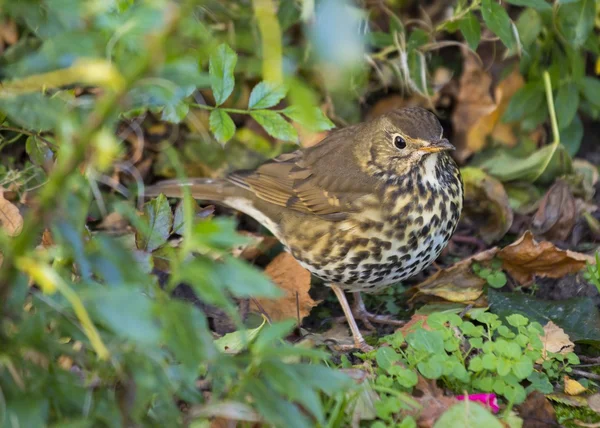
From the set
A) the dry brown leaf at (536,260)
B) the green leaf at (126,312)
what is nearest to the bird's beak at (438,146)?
the dry brown leaf at (536,260)

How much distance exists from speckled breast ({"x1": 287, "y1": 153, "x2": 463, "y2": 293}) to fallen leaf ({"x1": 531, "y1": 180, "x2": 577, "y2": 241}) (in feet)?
2.49

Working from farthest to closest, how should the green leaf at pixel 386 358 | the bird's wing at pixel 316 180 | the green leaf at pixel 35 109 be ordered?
the bird's wing at pixel 316 180
the green leaf at pixel 386 358
the green leaf at pixel 35 109

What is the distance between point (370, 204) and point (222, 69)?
2.79 ft

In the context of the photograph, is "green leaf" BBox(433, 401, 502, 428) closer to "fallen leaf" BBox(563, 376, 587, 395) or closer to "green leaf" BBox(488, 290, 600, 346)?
"fallen leaf" BBox(563, 376, 587, 395)

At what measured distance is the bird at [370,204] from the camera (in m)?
3.30

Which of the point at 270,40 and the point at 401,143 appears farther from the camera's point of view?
the point at 401,143

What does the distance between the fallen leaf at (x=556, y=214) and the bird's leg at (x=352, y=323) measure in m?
1.08

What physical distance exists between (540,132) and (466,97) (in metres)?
0.48

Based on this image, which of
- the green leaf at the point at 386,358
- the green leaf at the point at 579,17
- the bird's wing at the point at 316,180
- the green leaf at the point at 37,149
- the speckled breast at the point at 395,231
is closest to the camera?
the green leaf at the point at 386,358

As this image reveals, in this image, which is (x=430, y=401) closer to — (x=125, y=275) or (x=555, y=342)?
(x=555, y=342)

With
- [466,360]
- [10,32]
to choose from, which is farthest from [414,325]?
[10,32]

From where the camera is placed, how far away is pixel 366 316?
3750 millimetres

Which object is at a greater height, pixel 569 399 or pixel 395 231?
pixel 395 231

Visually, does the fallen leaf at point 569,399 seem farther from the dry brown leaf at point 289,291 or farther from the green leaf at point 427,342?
the dry brown leaf at point 289,291
